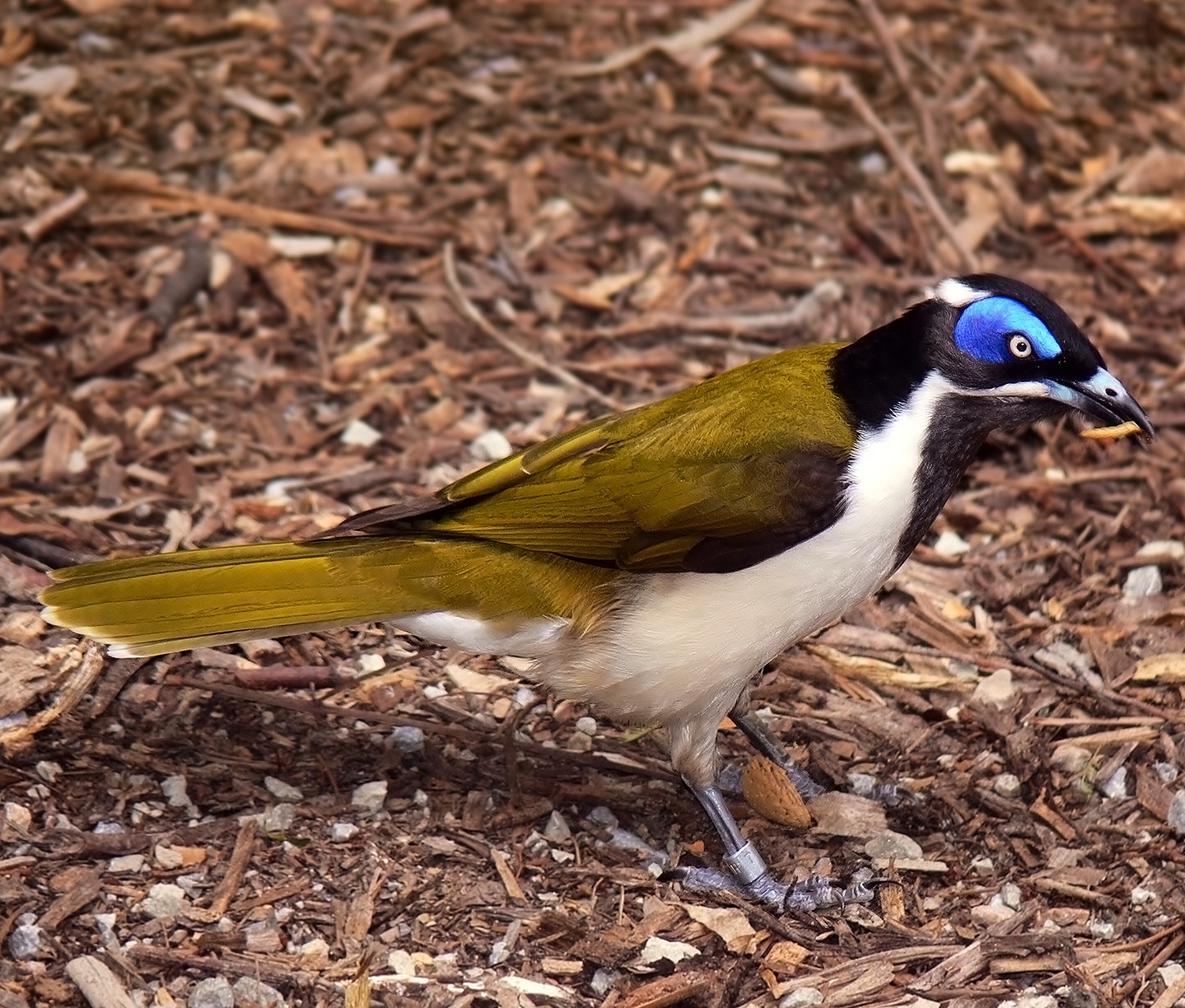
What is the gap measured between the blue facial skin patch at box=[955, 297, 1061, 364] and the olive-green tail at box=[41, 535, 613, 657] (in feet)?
4.33

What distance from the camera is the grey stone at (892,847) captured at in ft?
17.1

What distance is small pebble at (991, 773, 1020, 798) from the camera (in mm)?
5414

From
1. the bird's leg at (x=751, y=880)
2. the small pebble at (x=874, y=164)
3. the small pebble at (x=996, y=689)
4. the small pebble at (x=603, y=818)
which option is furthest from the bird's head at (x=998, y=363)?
the small pebble at (x=874, y=164)

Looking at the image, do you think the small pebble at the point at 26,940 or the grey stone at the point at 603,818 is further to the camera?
the grey stone at the point at 603,818

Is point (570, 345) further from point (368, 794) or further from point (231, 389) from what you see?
point (368, 794)

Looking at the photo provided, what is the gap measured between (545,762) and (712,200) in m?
3.71

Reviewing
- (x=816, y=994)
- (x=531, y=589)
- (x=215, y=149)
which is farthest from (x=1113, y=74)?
(x=816, y=994)

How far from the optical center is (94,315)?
23.9 ft

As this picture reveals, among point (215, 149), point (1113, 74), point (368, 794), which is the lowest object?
point (368, 794)

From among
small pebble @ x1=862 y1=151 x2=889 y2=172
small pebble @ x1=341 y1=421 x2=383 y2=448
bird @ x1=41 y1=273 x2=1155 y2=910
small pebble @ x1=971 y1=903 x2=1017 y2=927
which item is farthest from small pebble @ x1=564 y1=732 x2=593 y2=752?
small pebble @ x1=862 y1=151 x2=889 y2=172

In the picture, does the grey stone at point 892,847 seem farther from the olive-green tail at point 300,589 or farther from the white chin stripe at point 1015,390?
the white chin stripe at point 1015,390

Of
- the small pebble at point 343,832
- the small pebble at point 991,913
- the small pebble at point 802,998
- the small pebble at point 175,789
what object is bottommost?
the small pebble at point 175,789

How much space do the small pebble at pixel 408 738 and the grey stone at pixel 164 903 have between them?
3.14ft

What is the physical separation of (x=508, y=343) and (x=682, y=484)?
2649mm
